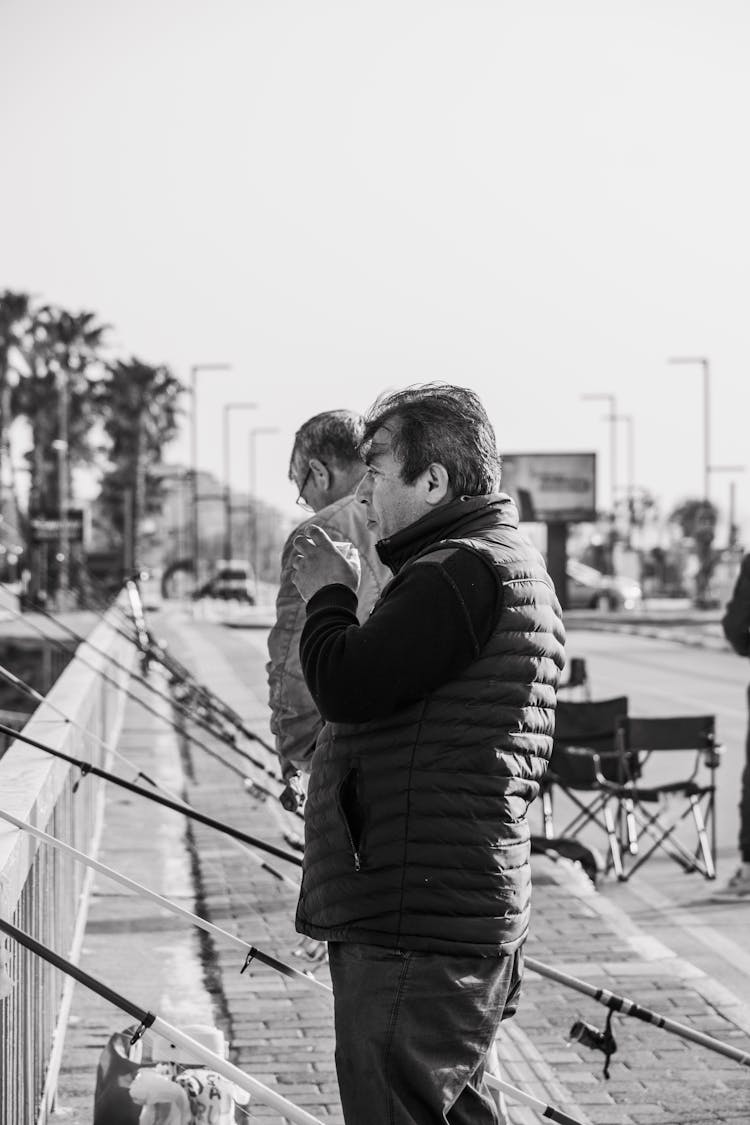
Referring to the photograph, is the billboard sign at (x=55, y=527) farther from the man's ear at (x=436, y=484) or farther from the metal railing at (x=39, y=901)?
the man's ear at (x=436, y=484)

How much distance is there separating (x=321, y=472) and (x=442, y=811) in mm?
2099

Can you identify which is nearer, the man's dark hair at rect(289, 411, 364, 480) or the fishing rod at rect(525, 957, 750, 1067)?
the fishing rod at rect(525, 957, 750, 1067)

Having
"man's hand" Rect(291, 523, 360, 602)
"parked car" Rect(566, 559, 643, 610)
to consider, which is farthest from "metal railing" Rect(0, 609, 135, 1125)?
"parked car" Rect(566, 559, 643, 610)

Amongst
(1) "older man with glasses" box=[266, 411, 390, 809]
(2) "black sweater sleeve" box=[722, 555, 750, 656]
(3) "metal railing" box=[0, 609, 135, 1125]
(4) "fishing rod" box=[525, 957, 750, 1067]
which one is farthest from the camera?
(2) "black sweater sleeve" box=[722, 555, 750, 656]

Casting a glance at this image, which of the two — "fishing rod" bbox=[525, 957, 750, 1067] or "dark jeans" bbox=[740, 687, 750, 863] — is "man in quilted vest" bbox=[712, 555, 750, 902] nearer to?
"dark jeans" bbox=[740, 687, 750, 863]

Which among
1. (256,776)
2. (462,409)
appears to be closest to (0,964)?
(462,409)

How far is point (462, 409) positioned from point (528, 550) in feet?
0.99

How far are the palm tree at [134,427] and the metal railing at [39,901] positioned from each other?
68.4 meters

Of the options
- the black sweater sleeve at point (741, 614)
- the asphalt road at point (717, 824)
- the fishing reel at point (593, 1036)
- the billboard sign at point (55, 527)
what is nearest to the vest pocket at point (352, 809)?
the fishing reel at point (593, 1036)

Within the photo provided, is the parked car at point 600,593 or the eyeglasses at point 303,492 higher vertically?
the eyeglasses at point 303,492

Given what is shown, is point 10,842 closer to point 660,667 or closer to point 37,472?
point 660,667

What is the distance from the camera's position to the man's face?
10.6 feet

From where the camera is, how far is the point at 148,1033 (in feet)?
15.1

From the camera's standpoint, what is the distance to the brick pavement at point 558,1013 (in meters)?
5.46
